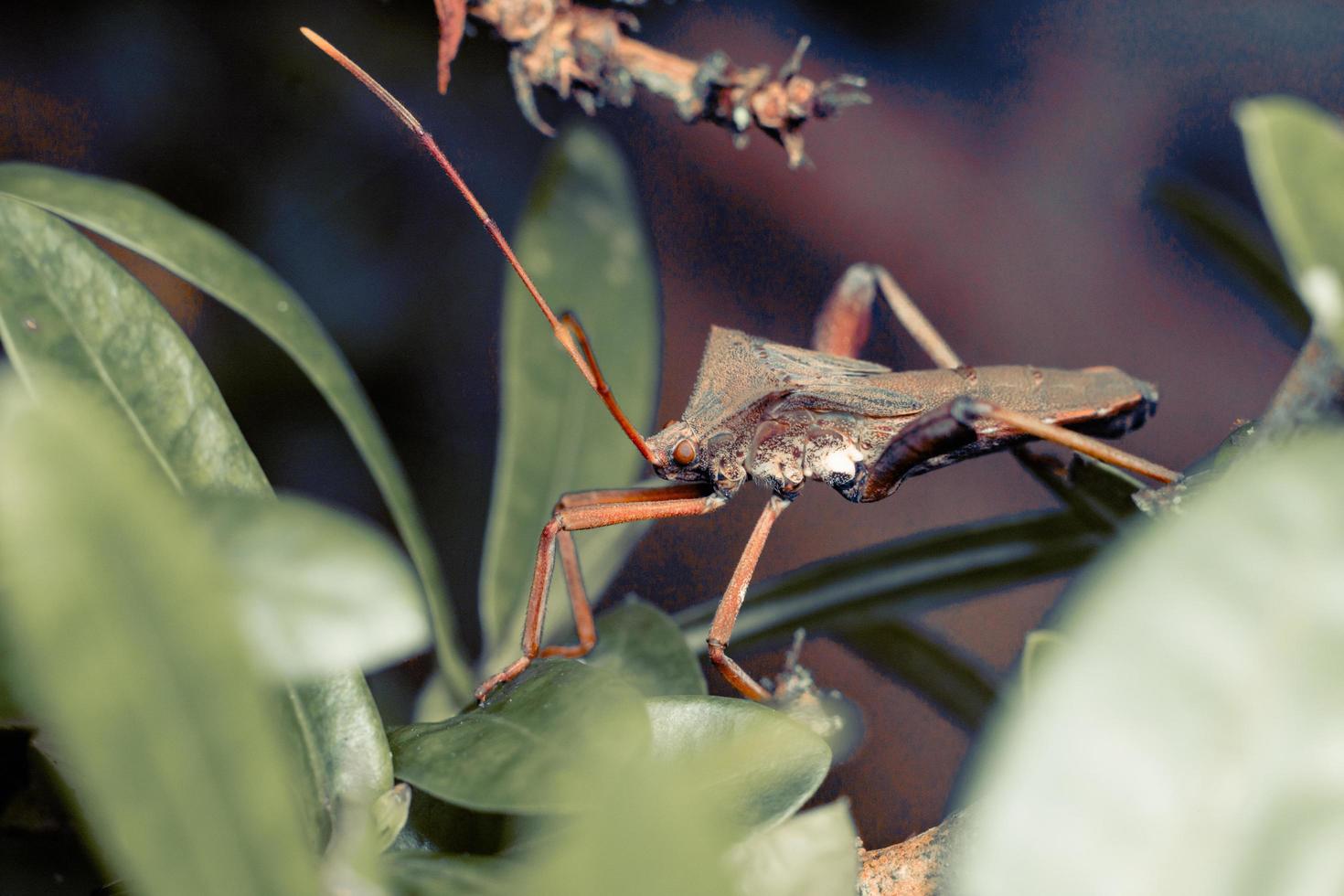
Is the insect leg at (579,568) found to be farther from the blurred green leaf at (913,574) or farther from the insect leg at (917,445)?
the insect leg at (917,445)

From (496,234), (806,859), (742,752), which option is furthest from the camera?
(496,234)

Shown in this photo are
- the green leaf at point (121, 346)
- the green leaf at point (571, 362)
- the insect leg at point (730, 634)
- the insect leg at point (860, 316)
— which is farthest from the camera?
the insect leg at point (860, 316)

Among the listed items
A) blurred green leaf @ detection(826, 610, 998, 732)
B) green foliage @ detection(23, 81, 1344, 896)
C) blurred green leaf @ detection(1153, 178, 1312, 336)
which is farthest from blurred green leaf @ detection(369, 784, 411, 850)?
blurred green leaf @ detection(1153, 178, 1312, 336)

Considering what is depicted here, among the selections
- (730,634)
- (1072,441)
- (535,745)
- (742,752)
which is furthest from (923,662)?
(535,745)

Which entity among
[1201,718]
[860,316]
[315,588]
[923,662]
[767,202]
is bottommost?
[923,662]

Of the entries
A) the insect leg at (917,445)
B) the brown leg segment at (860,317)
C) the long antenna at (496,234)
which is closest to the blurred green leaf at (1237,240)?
the brown leg segment at (860,317)

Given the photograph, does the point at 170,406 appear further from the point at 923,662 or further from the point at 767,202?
the point at 767,202
